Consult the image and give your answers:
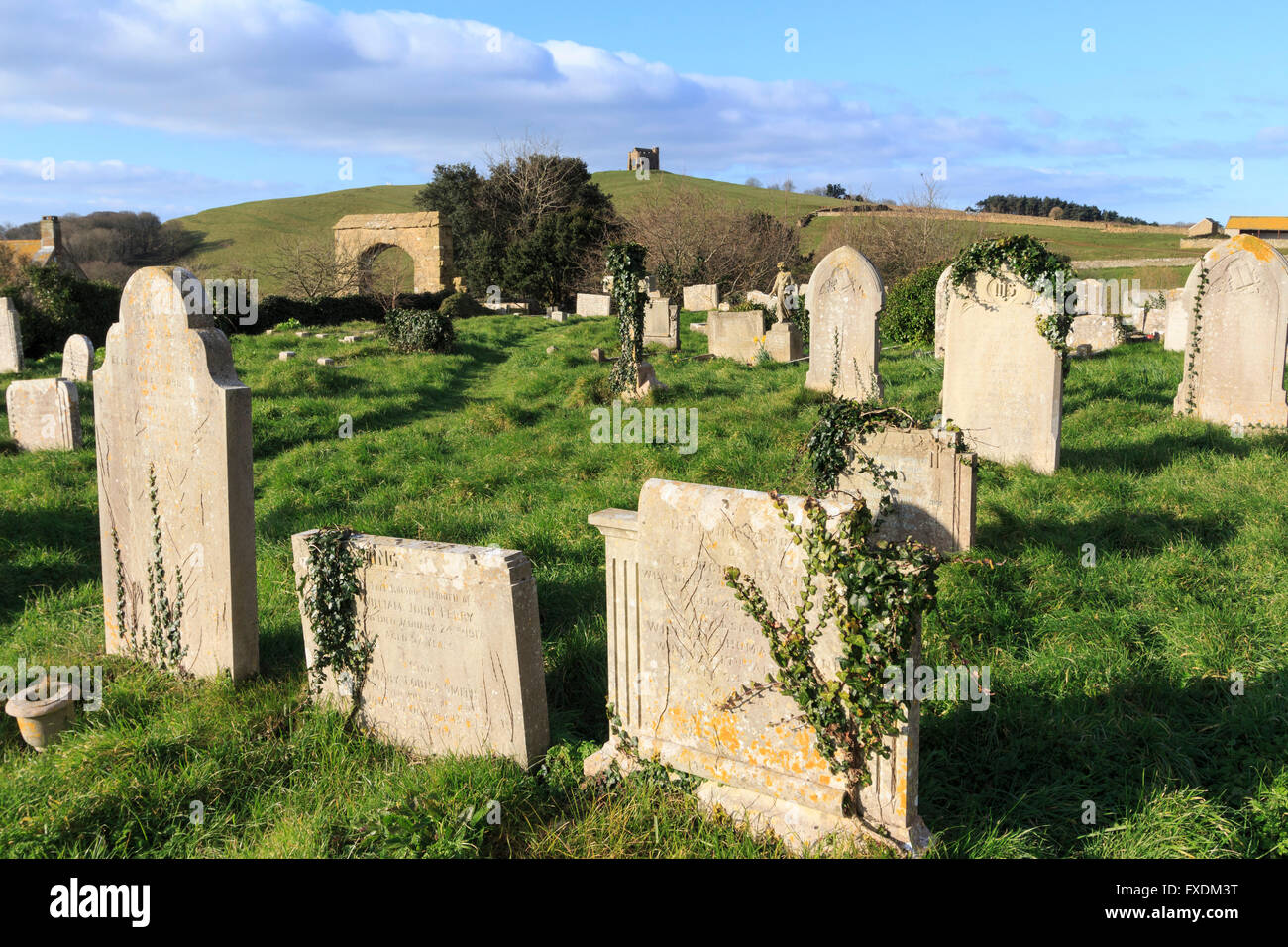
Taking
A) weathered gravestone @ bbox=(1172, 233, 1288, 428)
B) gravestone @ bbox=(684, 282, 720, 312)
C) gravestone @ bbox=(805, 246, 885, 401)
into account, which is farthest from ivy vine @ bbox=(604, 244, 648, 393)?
gravestone @ bbox=(684, 282, 720, 312)

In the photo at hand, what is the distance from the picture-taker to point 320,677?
14.8 feet

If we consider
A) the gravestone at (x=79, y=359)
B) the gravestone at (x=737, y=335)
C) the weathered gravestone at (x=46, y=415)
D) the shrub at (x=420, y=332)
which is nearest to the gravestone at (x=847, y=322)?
the gravestone at (x=737, y=335)

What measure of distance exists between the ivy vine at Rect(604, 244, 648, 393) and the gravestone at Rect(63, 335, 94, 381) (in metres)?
8.61

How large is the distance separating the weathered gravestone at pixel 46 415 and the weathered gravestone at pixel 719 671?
9.28 m

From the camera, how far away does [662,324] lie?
18703 millimetres

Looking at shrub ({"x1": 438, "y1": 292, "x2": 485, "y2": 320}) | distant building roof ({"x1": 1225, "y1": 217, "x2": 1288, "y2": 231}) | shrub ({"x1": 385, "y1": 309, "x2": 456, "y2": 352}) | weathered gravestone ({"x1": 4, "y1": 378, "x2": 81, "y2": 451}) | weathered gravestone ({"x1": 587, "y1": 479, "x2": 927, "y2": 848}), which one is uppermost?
distant building roof ({"x1": 1225, "y1": 217, "x2": 1288, "y2": 231})

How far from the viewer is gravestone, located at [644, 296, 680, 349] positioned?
1858cm

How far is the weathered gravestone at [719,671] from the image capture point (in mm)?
3354

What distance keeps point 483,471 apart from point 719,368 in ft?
23.4

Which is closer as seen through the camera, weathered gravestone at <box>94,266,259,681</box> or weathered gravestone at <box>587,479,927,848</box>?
weathered gravestone at <box>587,479,927,848</box>

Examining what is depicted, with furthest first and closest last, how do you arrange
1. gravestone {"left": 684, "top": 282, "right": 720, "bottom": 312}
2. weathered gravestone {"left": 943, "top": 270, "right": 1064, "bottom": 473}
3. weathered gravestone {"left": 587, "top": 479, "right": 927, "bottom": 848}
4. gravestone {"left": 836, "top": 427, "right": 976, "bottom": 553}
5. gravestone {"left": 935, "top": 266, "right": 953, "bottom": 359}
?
1. gravestone {"left": 684, "top": 282, "right": 720, "bottom": 312}
2. gravestone {"left": 935, "top": 266, "right": 953, "bottom": 359}
3. weathered gravestone {"left": 943, "top": 270, "right": 1064, "bottom": 473}
4. gravestone {"left": 836, "top": 427, "right": 976, "bottom": 553}
5. weathered gravestone {"left": 587, "top": 479, "right": 927, "bottom": 848}

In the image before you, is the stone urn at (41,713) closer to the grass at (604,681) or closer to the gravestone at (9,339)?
the grass at (604,681)

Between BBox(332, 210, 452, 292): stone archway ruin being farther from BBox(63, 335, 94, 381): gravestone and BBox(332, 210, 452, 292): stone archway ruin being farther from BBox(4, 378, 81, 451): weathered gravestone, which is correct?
BBox(4, 378, 81, 451): weathered gravestone

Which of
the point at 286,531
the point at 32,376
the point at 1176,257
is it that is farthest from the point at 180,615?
the point at 1176,257
